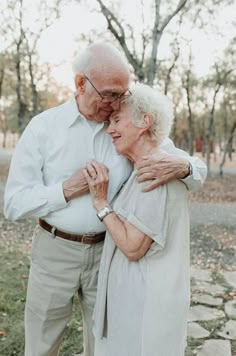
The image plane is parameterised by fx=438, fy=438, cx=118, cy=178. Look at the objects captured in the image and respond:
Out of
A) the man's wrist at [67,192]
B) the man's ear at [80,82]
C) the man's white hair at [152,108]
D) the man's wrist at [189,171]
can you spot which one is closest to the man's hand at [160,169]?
the man's wrist at [189,171]

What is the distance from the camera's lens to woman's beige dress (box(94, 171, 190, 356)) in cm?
200

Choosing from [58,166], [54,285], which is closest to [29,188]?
[58,166]

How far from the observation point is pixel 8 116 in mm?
47812

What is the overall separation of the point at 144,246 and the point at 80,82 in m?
0.88

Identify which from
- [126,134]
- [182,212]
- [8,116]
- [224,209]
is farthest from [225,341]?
[8,116]

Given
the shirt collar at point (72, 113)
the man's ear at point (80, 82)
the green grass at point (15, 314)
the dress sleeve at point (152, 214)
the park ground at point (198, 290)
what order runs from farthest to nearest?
the park ground at point (198, 290) < the green grass at point (15, 314) < the shirt collar at point (72, 113) < the man's ear at point (80, 82) < the dress sleeve at point (152, 214)

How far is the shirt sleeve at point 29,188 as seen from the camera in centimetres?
223

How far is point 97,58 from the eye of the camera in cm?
213

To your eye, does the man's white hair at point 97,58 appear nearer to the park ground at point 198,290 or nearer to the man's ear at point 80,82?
the man's ear at point 80,82

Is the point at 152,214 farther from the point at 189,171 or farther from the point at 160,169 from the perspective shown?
the point at 189,171

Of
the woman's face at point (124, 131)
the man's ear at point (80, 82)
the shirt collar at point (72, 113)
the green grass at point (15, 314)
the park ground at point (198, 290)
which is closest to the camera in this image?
the woman's face at point (124, 131)

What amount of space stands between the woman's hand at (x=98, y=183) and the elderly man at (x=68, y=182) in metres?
0.05

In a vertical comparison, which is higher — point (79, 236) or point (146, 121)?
point (146, 121)

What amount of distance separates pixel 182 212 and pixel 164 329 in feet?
1.85
